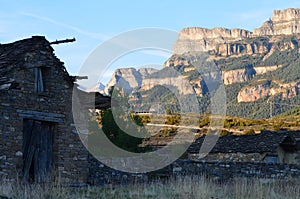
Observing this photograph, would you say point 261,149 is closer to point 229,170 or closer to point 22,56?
point 229,170

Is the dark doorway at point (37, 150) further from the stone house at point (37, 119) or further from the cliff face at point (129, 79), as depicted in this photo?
the cliff face at point (129, 79)

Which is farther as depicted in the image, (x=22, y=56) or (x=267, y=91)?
(x=267, y=91)

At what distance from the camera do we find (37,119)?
18312 millimetres

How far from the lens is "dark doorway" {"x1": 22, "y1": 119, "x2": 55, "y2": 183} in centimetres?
1823

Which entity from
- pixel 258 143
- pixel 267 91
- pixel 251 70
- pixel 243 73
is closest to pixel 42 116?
pixel 258 143

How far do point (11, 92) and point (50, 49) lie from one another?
237 cm

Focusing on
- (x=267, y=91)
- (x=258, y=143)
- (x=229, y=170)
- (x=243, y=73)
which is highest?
(x=243, y=73)

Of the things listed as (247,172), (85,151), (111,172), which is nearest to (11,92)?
(85,151)

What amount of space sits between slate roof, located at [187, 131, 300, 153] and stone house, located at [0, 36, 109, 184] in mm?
9569

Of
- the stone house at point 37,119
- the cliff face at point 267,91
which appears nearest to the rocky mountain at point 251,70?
the cliff face at point 267,91

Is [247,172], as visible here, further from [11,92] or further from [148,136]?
[148,136]

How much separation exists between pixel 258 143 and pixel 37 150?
12089 mm

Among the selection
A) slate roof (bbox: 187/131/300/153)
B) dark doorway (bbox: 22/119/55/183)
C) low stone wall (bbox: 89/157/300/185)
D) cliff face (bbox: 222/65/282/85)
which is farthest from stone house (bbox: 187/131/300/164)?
cliff face (bbox: 222/65/282/85)

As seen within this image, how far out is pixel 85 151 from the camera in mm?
19547
